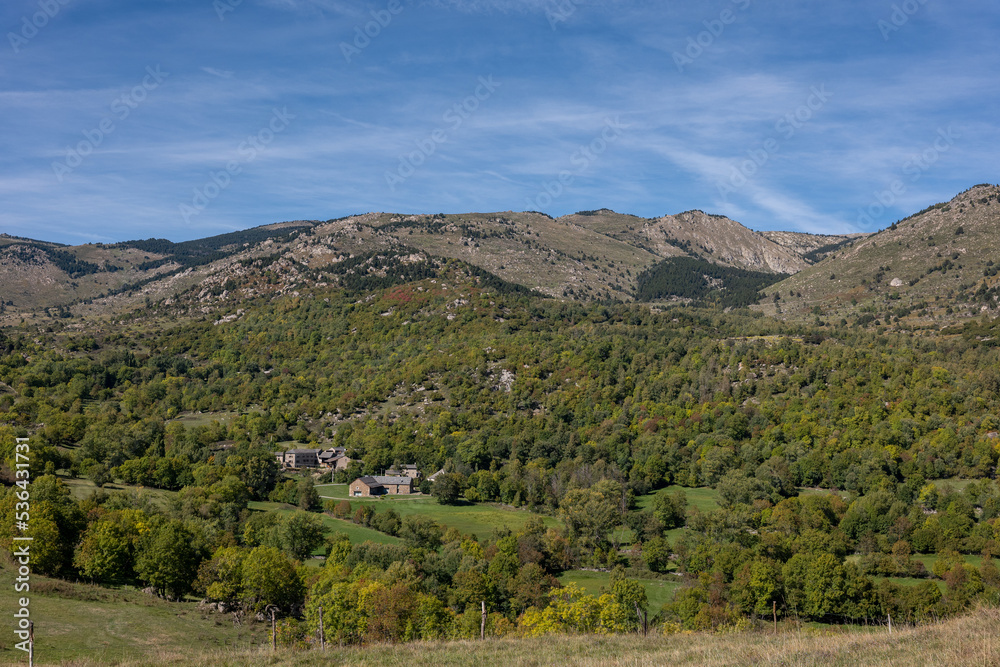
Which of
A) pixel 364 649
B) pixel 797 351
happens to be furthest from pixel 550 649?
pixel 797 351

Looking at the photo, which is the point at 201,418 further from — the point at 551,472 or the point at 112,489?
the point at 551,472

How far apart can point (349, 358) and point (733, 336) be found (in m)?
112

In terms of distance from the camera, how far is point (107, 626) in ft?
129

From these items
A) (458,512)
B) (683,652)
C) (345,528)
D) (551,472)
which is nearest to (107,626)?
(683,652)

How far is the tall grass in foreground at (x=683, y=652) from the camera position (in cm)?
1853

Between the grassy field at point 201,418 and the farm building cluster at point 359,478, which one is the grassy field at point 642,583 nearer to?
the farm building cluster at point 359,478

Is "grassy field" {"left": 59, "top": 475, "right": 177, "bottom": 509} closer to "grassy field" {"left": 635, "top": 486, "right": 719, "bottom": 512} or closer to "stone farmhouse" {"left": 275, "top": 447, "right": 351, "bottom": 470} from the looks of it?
"stone farmhouse" {"left": 275, "top": 447, "right": 351, "bottom": 470}

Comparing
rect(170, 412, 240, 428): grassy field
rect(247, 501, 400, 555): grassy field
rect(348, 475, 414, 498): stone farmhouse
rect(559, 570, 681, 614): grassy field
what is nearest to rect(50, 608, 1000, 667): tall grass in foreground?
rect(559, 570, 681, 614): grassy field

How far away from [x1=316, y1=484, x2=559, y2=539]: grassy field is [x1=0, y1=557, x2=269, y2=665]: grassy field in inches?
1636

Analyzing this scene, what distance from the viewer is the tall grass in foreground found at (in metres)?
18.5

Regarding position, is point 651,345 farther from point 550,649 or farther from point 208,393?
point 550,649

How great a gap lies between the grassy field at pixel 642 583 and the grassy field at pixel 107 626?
107ft

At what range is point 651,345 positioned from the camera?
180750 mm

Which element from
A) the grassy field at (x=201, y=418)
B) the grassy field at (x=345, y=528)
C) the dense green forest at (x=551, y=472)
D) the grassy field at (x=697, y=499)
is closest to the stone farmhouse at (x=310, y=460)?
the dense green forest at (x=551, y=472)
